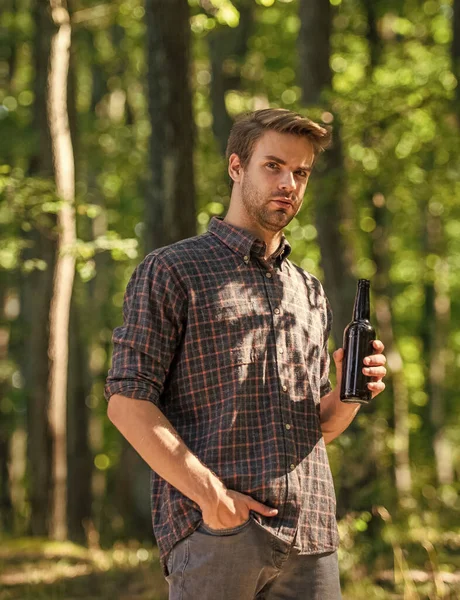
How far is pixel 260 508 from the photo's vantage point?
3.20 m

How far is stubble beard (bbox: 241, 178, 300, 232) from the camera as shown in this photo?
352cm

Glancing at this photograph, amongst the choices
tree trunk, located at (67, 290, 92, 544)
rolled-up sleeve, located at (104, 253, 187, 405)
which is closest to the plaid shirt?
rolled-up sleeve, located at (104, 253, 187, 405)

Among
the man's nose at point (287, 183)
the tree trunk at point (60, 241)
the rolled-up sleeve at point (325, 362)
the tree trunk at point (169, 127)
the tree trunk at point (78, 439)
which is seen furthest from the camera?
the tree trunk at point (78, 439)

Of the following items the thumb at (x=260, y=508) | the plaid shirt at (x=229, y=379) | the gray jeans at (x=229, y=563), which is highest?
the plaid shirt at (x=229, y=379)

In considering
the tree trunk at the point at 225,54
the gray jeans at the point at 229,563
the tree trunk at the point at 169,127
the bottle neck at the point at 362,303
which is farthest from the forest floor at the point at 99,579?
the tree trunk at the point at 225,54

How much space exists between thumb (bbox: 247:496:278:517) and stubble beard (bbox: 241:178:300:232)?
95cm

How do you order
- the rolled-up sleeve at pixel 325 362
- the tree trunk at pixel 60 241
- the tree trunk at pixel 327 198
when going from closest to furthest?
1. the rolled-up sleeve at pixel 325 362
2. the tree trunk at pixel 327 198
3. the tree trunk at pixel 60 241

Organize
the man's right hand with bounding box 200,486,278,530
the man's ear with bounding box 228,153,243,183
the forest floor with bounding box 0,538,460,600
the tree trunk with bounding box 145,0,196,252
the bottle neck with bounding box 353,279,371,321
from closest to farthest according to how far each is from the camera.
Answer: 1. the man's right hand with bounding box 200,486,278,530
2. the man's ear with bounding box 228,153,243,183
3. the bottle neck with bounding box 353,279,371,321
4. the forest floor with bounding box 0,538,460,600
5. the tree trunk with bounding box 145,0,196,252

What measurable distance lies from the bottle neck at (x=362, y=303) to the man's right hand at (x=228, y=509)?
0.98 metres

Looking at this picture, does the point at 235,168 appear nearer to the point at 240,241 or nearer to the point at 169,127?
the point at 240,241

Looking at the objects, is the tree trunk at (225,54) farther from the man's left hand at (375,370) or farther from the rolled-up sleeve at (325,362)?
the man's left hand at (375,370)

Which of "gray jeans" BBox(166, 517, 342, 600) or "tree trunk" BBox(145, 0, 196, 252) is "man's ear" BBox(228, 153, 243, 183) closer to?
"gray jeans" BBox(166, 517, 342, 600)

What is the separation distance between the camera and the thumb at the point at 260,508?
319cm

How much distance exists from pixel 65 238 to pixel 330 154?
315 centimetres
